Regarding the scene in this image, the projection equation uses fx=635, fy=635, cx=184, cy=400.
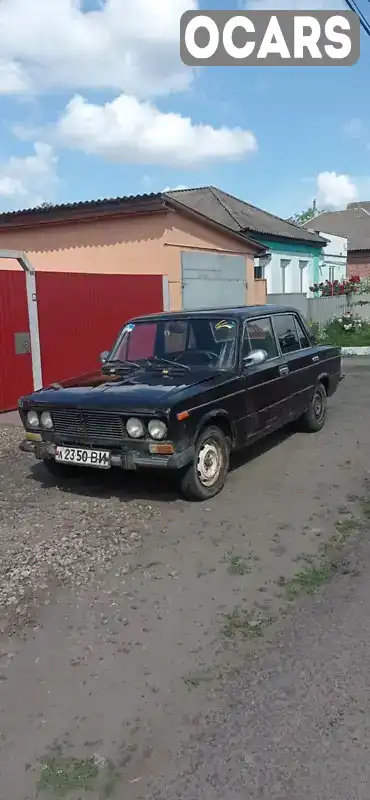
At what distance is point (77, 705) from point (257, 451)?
4.66 meters

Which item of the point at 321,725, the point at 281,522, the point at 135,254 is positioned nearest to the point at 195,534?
the point at 281,522

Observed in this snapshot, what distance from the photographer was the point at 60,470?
241 inches

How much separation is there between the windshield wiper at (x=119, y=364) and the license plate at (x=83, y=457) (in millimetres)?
1189

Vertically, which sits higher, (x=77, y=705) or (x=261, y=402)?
(x=261, y=402)

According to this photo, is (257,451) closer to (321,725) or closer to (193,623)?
(193,623)

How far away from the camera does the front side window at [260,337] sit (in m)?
6.18

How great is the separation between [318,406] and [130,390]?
3452 millimetres

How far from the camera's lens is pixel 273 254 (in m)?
21.6

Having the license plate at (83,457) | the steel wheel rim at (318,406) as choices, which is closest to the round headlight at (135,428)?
the license plate at (83,457)

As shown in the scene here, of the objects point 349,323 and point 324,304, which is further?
point 324,304

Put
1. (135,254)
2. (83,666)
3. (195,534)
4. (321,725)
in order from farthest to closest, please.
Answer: (135,254)
(195,534)
(83,666)
(321,725)

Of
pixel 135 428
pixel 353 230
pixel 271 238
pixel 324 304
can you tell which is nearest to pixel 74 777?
pixel 135 428

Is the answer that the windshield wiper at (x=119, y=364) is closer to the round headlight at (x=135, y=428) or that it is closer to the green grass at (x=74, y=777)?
the round headlight at (x=135, y=428)

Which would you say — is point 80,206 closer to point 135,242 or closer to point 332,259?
point 135,242
